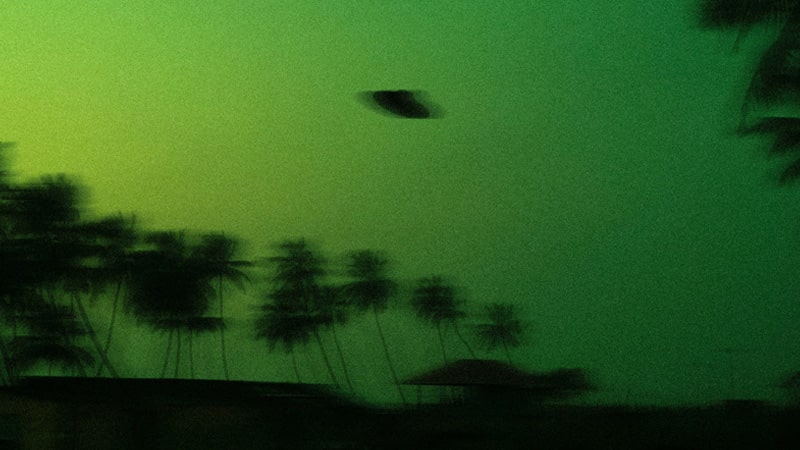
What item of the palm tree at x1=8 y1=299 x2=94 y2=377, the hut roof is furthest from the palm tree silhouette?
the hut roof

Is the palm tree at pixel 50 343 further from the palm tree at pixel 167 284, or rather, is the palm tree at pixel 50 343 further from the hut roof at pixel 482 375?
the hut roof at pixel 482 375

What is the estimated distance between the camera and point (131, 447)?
31.3ft

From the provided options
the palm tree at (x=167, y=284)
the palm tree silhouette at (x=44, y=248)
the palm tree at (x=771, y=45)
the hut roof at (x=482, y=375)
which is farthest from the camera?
the palm tree at (x=167, y=284)

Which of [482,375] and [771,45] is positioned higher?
[771,45]

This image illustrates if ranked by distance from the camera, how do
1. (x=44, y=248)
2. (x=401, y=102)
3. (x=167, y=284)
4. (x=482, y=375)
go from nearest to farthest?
1. (x=401, y=102)
2. (x=482, y=375)
3. (x=44, y=248)
4. (x=167, y=284)

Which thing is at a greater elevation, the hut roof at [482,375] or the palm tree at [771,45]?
the palm tree at [771,45]

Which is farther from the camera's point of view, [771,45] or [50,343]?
[50,343]

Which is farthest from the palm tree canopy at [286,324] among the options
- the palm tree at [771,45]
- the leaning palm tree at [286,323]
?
the palm tree at [771,45]

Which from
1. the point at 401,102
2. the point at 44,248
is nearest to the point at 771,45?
the point at 401,102

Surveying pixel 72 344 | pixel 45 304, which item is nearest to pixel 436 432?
pixel 45 304

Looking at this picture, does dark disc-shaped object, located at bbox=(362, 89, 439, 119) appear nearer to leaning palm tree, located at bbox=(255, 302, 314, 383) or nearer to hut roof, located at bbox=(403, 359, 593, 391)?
hut roof, located at bbox=(403, 359, 593, 391)

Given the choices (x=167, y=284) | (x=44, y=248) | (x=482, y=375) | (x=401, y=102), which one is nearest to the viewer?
(x=401, y=102)

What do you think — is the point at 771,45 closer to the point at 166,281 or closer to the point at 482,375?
the point at 482,375

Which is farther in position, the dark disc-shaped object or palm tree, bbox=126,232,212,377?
palm tree, bbox=126,232,212,377
